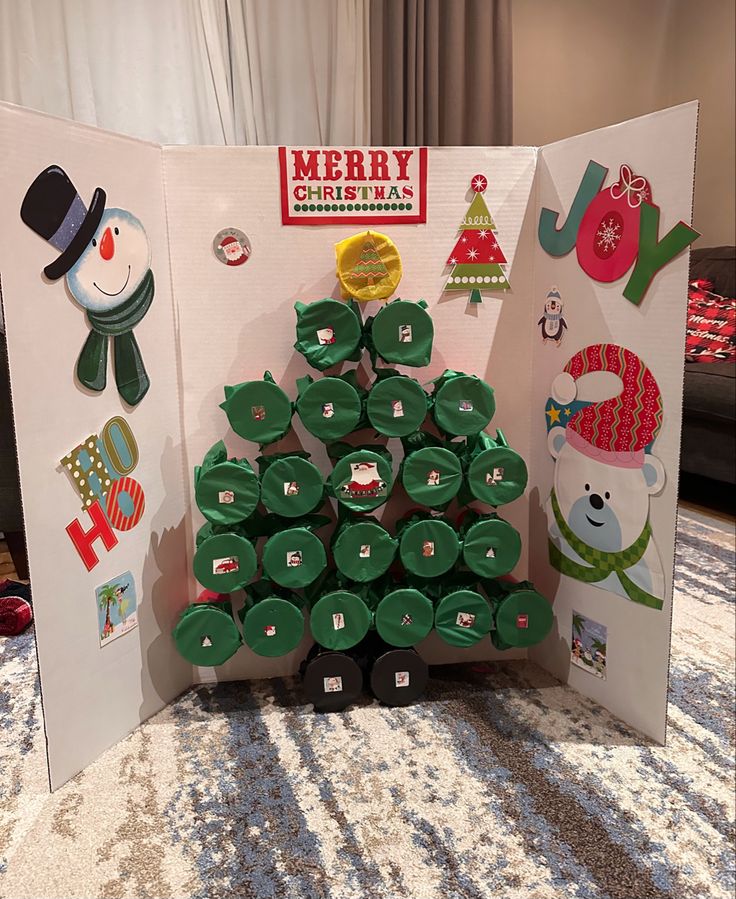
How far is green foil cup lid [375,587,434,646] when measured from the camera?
5.50ft

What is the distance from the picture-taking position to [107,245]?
4.85 feet

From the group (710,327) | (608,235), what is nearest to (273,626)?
(608,235)

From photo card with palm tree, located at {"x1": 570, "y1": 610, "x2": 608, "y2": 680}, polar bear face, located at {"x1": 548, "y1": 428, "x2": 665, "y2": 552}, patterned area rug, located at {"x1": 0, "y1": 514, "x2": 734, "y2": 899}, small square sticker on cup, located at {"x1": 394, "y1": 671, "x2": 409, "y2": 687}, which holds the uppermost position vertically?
polar bear face, located at {"x1": 548, "y1": 428, "x2": 665, "y2": 552}

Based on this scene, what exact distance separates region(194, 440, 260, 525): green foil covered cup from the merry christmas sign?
1.79 ft

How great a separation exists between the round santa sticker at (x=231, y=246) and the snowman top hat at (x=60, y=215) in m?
0.28

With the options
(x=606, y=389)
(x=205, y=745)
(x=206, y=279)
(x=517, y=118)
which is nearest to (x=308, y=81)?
(x=517, y=118)

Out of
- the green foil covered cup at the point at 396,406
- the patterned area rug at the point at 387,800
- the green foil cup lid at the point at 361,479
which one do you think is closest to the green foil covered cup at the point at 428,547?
the green foil cup lid at the point at 361,479

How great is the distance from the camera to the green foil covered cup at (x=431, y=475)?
1.64 m

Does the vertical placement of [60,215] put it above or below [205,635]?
above

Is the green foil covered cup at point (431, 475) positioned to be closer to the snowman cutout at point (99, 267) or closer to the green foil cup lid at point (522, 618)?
the green foil cup lid at point (522, 618)

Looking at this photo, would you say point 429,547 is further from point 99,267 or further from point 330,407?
point 99,267

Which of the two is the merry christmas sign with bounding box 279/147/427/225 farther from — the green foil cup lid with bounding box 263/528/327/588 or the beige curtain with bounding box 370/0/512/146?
the beige curtain with bounding box 370/0/512/146

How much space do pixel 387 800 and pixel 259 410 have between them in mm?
792

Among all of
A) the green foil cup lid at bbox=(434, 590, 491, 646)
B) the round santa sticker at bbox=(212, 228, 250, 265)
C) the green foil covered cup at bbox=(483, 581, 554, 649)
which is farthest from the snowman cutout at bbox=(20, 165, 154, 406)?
the green foil covered cup at bbox=(483, 581, 554, 649)
